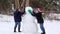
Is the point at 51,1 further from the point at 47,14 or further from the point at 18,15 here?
the point at 18,15

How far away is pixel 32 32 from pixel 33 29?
9cm

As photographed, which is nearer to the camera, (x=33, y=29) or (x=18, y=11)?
(x=33, y=29)

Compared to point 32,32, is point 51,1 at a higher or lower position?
higher

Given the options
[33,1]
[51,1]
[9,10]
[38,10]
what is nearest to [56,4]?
[51,1]

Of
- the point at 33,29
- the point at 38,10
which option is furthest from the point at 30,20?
the point at 38,10

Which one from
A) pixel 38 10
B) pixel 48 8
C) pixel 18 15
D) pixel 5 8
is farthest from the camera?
pixel 5 8

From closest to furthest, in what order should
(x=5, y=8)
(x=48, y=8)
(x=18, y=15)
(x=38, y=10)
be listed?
1. (x=38, y=10)
2. (x=18, y=15)
3. (x=48, y=8)
4. (x=5, y=8)

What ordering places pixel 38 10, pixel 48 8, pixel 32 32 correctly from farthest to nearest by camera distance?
1. pixel 48 8
2. pixel 38 10
3. pixel 32 32

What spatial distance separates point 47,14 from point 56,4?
222 cm

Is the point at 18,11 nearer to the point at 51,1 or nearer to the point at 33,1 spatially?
the point at 33,1

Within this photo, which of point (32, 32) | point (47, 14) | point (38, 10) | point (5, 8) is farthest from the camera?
point (5, 8)

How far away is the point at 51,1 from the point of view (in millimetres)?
18156

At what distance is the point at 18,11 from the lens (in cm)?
870

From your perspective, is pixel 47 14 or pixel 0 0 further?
pixel 0 0
